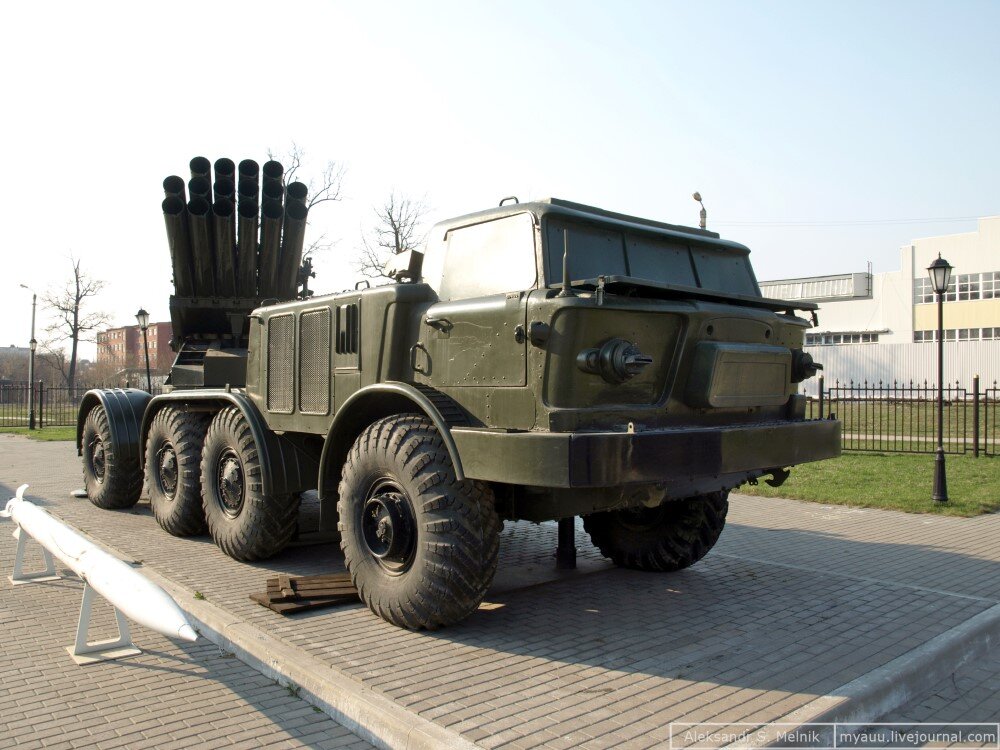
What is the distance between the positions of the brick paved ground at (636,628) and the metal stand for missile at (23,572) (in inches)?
25.6

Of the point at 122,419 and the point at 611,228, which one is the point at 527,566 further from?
the point at 122,419

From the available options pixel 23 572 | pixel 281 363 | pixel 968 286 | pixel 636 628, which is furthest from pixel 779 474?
pixel 968 286

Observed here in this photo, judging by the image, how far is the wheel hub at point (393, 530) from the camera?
4770 mm

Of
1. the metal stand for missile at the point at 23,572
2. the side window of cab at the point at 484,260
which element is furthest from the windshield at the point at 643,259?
the metal stand for missile at the point at 23,572

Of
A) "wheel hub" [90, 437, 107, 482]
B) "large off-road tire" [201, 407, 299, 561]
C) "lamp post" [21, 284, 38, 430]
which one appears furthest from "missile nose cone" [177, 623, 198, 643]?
"lamp post" [21, 284, 38, 430]

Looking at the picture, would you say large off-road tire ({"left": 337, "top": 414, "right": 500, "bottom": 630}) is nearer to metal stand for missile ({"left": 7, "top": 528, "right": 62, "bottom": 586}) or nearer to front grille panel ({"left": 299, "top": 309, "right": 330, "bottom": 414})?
front grille panel ({"left": 299, "top": 309, "right": 330, "bottom": 414})

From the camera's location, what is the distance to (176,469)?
25.2 feet

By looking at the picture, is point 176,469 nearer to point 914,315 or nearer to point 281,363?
point 281,363

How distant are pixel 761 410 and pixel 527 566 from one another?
2390mm

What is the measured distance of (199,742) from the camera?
11.7 feet

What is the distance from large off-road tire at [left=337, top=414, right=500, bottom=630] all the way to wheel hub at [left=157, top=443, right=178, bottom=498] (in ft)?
10.4

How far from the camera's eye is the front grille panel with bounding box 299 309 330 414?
19.3 ft

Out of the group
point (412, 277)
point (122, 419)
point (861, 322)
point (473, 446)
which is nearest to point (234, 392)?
point (412, 277)

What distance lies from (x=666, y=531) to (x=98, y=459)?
6.65 meters
